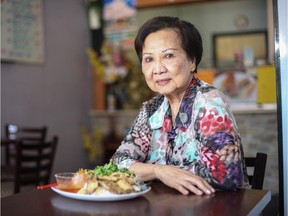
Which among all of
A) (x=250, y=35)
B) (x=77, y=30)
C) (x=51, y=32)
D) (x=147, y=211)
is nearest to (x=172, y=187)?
(x=147, y=211)

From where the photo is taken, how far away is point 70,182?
1.49 m

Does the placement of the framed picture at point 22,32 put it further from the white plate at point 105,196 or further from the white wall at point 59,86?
the white plate at point 105,196

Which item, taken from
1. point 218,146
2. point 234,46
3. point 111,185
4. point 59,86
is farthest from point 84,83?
point 111,185

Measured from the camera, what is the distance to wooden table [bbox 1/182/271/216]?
4.11ft

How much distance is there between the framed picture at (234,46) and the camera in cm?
730

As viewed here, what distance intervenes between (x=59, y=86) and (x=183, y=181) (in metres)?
4.08

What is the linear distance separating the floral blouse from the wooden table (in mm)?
97

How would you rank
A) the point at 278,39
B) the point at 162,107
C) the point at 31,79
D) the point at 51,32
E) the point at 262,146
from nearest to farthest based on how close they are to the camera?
the point at 278,39
the point at 162,107
the point at 262,146
the point at 31,79
the point at 51,32

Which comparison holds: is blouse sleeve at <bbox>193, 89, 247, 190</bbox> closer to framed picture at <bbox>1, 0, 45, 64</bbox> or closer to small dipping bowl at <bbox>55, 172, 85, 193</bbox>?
small dipping bowl at <bbox>55, 172, 85, 193</bbox>

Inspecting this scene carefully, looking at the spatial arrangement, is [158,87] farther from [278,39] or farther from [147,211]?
[147,211]

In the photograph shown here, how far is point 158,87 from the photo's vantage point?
1.86m

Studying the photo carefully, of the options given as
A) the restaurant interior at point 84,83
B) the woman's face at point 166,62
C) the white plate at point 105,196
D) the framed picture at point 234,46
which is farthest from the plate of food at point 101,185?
the framed picture at point 234,46

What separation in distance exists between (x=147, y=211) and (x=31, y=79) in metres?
3.89

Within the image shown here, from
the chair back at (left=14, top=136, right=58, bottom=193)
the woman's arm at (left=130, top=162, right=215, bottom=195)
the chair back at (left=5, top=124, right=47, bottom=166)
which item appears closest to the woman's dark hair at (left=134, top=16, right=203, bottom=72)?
the woman's arm at (left=130, top=162, right=215, bottom=195)
